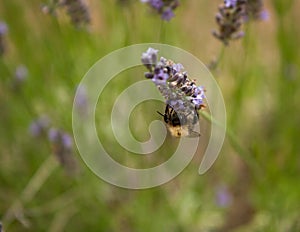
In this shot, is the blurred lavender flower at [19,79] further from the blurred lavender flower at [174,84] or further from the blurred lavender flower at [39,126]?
the blurred lavender flower at [174,84]

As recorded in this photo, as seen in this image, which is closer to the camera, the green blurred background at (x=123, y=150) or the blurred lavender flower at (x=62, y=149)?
the blurred lavender flower at (x=62, y=149)

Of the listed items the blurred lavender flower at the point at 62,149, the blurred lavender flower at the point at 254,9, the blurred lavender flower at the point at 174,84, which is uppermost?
the blurred lavender flower at the point at 254,9

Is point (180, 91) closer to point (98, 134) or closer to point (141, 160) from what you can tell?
point (141, 160)

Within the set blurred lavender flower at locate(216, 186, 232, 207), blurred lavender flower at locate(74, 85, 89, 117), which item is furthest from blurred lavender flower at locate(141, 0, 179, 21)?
blurred lavender flower at locate(216, 186, 232, 207)

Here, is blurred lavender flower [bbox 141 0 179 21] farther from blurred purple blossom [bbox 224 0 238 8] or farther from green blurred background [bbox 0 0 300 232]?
green blurred background [bbox 0 0 300 232]

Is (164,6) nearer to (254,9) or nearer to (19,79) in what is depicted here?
(254,9)

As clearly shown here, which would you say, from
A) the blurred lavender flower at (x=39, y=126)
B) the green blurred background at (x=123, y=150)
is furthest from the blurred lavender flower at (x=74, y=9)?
the blurred lavender flower at (x=39, y=126)

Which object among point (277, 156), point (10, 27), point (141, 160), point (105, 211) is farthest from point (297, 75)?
point (10, 27)
